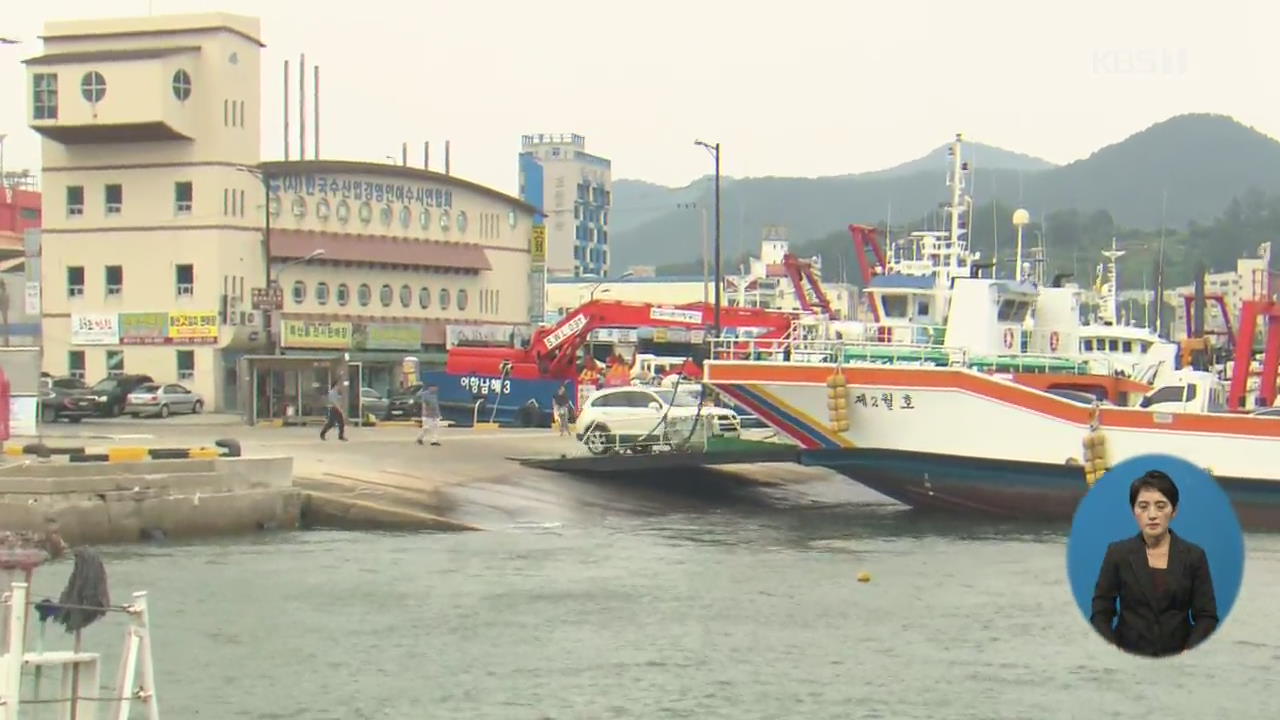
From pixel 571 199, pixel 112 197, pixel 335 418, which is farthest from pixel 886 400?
pixel 571 199

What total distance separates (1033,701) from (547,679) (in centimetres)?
496

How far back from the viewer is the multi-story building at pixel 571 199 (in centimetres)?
14838

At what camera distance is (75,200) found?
6581cm

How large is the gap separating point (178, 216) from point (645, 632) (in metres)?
48.8

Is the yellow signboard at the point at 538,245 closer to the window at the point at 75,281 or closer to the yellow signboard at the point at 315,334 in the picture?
the yellow signboard at the point at 315,334

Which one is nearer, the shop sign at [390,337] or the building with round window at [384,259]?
the building with round window at [384,259]

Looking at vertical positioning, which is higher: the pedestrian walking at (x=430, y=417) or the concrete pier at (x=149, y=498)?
the pedestrian walking at (x=430, y=417)

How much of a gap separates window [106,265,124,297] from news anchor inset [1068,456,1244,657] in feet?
215

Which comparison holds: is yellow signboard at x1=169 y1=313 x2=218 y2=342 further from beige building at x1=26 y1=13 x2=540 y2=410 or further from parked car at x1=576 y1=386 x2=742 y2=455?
parked car at x1=576 y1=386 x2=742 y2=455

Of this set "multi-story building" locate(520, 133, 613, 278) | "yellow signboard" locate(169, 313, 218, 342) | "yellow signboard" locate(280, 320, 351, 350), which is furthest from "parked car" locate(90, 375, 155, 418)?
"multi-story building" locate(520, 133, 613, 278)

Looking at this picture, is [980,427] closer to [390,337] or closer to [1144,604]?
[1144,604]

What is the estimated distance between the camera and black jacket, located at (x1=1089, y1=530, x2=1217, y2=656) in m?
3.37

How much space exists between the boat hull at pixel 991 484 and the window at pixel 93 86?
39.0 meters

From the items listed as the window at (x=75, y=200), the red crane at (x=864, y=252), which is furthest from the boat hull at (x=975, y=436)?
the window at (x=75, y=200)
